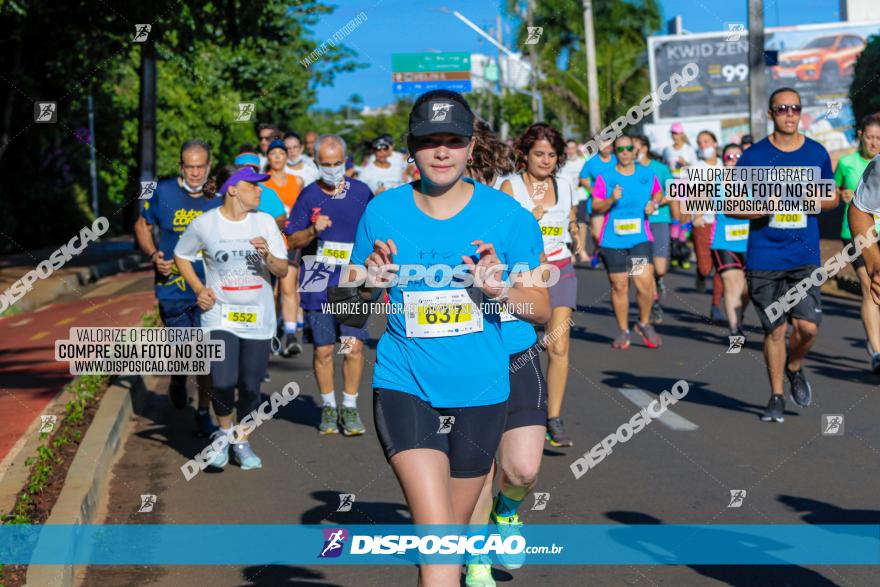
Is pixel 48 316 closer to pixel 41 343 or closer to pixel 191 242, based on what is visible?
pixel 41 343

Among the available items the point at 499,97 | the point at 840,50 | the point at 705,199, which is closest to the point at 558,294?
the point at 705,199

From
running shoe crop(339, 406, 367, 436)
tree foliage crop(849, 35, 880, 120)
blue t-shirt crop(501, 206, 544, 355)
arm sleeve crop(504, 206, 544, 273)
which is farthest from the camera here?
tree foliage crop(849, 35, 880, 120)

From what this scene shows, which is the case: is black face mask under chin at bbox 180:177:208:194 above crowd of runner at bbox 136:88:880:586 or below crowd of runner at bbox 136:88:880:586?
above

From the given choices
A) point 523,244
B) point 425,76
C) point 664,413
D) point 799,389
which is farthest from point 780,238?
point 425,76

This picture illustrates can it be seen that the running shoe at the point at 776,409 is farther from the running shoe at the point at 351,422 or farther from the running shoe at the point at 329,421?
the running shoe at the point at 329,421

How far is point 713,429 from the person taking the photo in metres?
9.26

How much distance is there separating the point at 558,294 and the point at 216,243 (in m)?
2.17

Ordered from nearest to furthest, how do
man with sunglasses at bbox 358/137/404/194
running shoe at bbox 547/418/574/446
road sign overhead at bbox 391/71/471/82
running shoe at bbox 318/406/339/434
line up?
running shoe at bbox 547/418/574/446 → running shoe at bbox 318/406/339/434 → man with sunglasses at bbox 358/137/404/194 → road sign overhead at bbox 391/71/471/82

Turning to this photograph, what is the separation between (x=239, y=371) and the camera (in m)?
8.59

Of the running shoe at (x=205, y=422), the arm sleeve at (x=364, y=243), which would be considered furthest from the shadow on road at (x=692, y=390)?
the arm sleeve at (x=364, y=243)

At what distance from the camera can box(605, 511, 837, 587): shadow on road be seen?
5.76 meters

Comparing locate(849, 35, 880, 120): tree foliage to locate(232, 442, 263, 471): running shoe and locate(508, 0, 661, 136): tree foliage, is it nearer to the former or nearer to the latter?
locate(508, 0, 661, 136): tree foliage

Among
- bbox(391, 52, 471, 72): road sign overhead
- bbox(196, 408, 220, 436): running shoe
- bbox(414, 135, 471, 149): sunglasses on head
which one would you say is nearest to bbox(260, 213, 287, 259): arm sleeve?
bbox(196, 408, 220, 436): running shoe

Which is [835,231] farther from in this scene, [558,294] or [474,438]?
[474,438]
